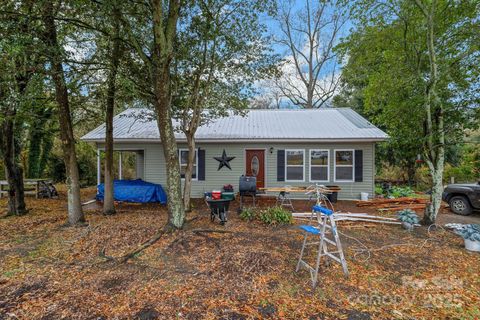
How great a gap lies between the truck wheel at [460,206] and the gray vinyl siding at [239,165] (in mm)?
2633

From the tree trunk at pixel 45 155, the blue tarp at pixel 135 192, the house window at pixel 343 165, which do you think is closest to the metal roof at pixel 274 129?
the house window at pixel 343 165

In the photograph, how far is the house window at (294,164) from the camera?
404 inches

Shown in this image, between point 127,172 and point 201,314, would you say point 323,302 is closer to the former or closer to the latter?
point 201,314

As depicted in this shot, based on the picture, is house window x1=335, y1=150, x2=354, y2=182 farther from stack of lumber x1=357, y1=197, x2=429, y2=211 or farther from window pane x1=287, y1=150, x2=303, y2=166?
window pane x1=287, y1=150, x2=303, y2=166

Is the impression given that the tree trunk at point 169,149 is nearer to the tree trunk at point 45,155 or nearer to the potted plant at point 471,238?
the potted plant at point 471,238

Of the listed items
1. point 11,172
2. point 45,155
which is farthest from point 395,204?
point 45,155

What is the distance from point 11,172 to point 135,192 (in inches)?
139

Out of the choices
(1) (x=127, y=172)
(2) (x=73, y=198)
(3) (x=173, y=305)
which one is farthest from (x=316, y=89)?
(3) (x=173, y=305)

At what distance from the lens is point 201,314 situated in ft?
8.92

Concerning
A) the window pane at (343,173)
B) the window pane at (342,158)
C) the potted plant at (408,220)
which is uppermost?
the window pane at (342,158)

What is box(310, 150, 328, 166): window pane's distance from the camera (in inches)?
402

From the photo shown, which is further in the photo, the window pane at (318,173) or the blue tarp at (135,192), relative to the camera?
the window pane at (318,173)

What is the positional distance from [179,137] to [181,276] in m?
7.10

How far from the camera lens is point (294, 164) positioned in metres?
10.3
